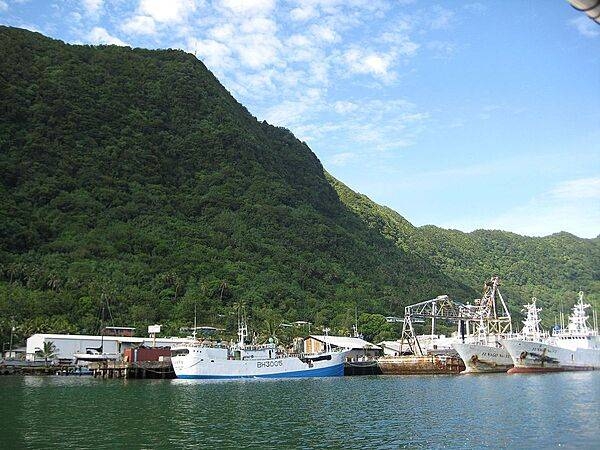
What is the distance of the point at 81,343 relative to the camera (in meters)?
88.1

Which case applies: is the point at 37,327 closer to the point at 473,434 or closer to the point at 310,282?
the point at 310,282

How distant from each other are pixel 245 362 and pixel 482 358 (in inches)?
1174

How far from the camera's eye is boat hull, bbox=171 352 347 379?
237 feet

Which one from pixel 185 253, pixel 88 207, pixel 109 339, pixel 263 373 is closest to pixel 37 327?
pixel 109 339

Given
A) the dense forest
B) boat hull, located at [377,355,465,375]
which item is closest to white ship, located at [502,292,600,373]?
boat hull, located at [377,355,465,375]

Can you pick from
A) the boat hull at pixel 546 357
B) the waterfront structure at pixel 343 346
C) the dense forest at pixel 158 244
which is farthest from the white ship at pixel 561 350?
the dense forest at pixel 158 244

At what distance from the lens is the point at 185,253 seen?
432ft

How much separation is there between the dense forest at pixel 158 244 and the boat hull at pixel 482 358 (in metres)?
35.9

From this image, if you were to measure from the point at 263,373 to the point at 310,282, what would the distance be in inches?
2492

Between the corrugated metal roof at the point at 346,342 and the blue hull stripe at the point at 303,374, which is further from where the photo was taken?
the corrugated metal roof at the point at 346,342

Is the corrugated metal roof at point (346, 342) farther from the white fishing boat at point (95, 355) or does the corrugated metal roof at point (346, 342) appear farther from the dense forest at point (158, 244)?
the white fishing boat at point (95, 355)

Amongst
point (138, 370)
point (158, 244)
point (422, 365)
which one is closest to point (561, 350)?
point (422, 365)

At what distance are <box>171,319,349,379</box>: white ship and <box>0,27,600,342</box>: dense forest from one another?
2372 centimetres

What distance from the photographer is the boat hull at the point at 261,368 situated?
72250 millimetres
